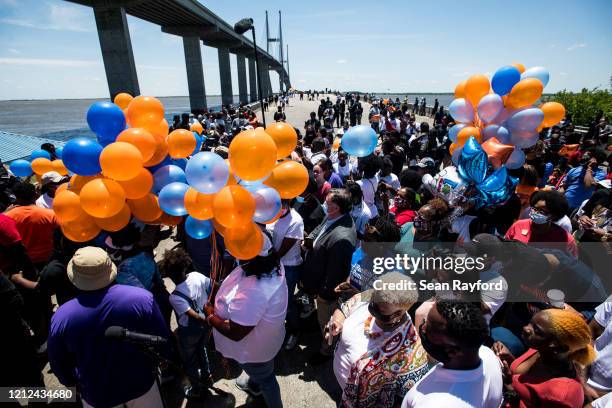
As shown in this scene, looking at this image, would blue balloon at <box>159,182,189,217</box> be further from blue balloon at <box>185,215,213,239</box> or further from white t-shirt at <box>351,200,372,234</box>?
white t-shirt at <box>351,200,372,234</box>

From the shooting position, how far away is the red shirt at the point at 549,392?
1.47 metres

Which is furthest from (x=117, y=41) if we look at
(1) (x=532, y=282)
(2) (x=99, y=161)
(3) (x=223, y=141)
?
(1) (x=532, y=282)

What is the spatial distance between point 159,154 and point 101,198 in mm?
790

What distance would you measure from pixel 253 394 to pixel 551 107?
5.08 meters

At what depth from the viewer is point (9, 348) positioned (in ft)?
7.48

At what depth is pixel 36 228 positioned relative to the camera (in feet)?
11.0

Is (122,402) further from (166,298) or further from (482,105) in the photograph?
(482,105)

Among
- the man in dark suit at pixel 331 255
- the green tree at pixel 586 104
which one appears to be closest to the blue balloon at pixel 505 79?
the man in dark suit at pixel 331 255

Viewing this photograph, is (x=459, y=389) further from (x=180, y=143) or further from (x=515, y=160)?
(x=515, y=160)

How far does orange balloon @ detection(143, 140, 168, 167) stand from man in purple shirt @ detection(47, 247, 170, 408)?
1128mm

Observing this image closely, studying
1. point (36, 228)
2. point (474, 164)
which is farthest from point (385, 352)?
point (36, 228)

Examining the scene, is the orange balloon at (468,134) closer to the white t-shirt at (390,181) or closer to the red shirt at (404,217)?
the white t-shirt at (390,181)

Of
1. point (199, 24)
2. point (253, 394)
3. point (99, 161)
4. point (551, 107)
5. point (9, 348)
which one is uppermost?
point (199, 24)

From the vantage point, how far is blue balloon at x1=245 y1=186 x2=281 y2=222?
2230mm
